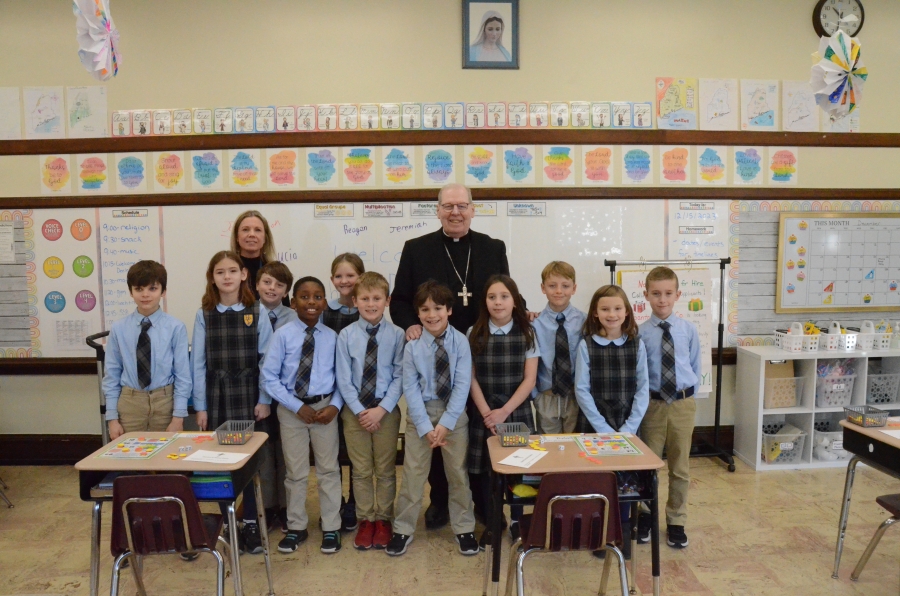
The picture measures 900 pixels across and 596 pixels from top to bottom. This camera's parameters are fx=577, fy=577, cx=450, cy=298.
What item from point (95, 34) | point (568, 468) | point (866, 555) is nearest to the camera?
point (568, 468)

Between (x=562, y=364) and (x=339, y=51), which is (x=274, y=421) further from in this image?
(x=339, y=51)

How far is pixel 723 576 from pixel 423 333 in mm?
1610

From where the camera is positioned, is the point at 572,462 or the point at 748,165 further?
the point at 748,165

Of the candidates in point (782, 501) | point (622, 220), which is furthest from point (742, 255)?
point (782, 501)

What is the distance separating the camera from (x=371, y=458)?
2656mm

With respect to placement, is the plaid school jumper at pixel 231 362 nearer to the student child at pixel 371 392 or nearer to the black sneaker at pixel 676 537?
the student child at pixel 371 392

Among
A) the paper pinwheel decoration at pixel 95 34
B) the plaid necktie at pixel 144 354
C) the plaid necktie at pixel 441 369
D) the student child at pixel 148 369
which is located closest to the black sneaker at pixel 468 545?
the plaid necktie at pixel 441 369

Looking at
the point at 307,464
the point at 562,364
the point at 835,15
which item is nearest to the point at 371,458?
the point at 307,464

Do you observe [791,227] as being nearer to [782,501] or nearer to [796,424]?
[796,424]

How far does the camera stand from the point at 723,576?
240 centimetres

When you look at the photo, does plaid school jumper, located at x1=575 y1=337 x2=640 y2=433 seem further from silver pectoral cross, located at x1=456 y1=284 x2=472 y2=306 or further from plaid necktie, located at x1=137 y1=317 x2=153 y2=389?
plaid necktie, located at x1=137 y1=317 x2=153 y2=389

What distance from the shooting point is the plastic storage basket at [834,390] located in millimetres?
3682

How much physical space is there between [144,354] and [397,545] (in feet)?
4.67

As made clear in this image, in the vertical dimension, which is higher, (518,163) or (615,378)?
(518,163)
